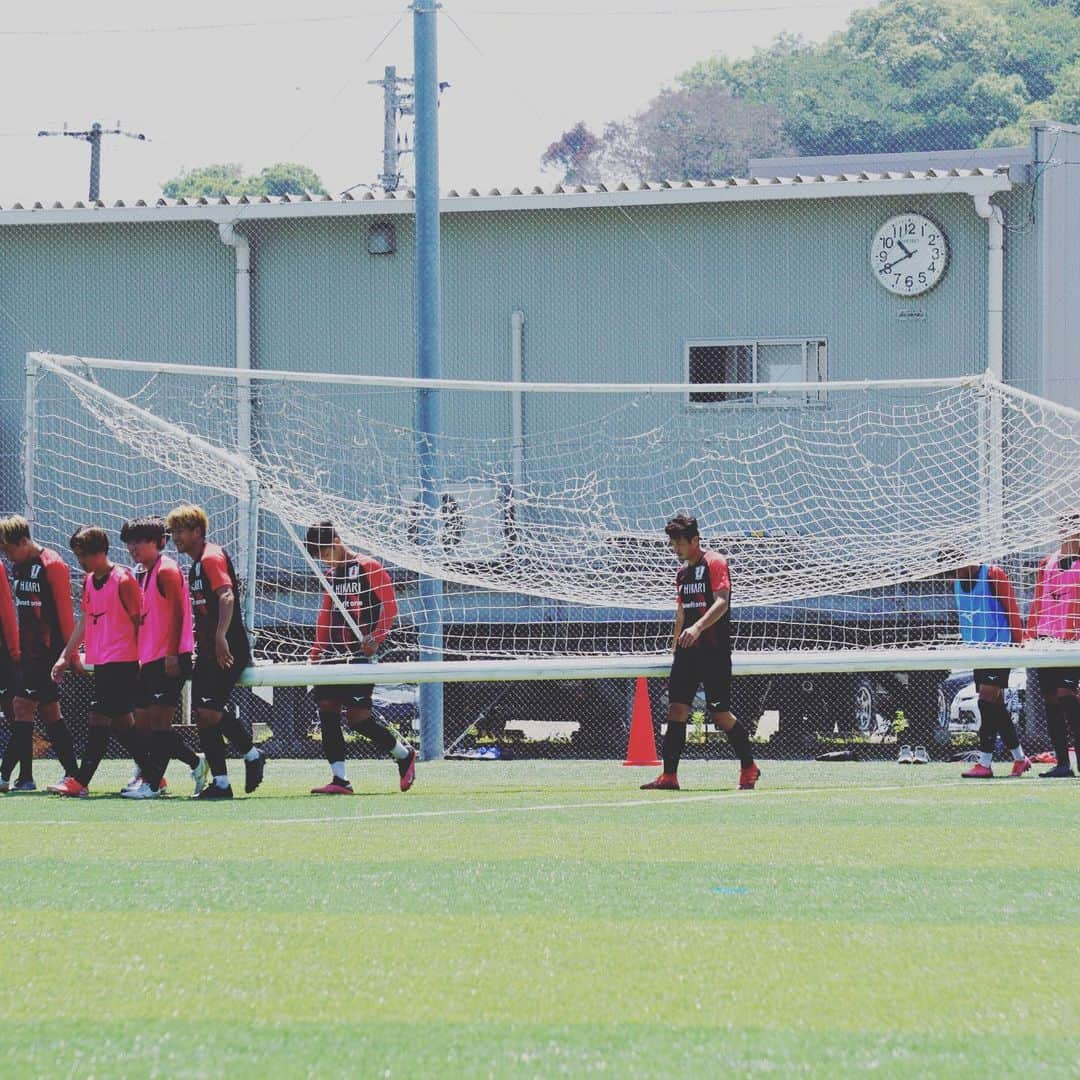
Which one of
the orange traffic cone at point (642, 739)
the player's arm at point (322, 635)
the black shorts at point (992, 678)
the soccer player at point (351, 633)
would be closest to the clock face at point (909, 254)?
the orange traffic cone at point (642, 739)

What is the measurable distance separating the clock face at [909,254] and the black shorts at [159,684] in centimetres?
1051

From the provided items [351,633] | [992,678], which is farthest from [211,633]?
[992,678]

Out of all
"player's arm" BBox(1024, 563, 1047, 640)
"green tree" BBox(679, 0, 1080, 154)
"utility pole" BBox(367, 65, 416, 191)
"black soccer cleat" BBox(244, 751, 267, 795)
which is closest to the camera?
"black soccer cleat" BBox(244, 751, 267, 795)

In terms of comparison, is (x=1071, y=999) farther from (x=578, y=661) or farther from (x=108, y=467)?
(x=108, y=467)

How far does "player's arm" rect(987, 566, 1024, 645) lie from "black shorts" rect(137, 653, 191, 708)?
5.59 meters

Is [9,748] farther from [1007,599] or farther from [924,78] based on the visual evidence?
[924,78]

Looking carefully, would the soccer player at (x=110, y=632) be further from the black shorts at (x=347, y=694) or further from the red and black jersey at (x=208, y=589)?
the black shorts at (x=347, y=694)

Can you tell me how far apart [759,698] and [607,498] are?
272cm

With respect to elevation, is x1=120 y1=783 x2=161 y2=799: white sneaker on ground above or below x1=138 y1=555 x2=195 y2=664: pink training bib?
below

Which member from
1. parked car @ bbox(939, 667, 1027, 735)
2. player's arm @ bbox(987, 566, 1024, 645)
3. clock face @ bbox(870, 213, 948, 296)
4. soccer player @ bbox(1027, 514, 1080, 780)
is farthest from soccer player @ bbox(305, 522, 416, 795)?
clock face @ bbox(870, 213, 948, 296)

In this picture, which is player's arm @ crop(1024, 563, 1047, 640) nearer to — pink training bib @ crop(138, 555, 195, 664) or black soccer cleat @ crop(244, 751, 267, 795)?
black soccer cleat @ crop(244, 751, 267, 795)

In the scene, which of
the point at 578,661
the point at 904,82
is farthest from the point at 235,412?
the point at 904,82

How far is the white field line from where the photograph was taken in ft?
32.8

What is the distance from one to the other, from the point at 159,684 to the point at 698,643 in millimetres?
3241
